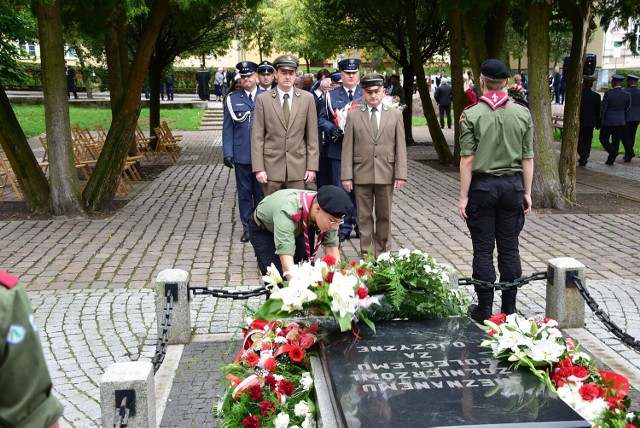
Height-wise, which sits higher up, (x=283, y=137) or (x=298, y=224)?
(x=283, y=137)

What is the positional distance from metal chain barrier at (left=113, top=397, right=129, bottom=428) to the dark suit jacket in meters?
5.04

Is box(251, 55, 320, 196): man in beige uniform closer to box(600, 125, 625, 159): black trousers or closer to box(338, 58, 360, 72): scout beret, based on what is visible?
box(338, 58, 360, 72): scout beret

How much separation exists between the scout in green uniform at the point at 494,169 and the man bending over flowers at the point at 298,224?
1.46 meters

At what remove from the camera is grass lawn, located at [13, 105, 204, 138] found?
28.7 metres

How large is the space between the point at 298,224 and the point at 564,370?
2.14m

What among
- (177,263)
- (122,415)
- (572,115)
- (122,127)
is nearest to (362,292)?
(122,415)

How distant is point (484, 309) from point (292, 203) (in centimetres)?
222

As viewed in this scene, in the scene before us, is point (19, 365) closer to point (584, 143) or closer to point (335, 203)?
point (335, 203)

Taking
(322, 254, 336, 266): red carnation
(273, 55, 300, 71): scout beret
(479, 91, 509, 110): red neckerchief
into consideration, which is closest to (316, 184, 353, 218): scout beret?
(322, 254, 336, 266): red carnation

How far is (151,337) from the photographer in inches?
257

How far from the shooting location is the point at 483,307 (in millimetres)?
6684

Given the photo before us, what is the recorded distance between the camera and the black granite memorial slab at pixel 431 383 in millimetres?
3557

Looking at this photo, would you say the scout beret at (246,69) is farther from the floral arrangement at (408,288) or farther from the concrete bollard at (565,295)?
the floral arrangement at (408,288)

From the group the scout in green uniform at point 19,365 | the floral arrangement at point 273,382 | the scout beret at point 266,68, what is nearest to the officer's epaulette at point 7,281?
the scout in green uniform at point 19,365
